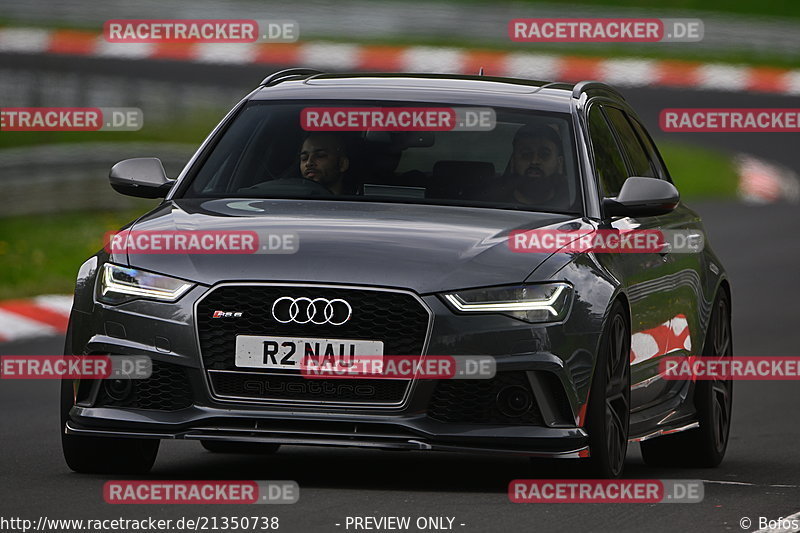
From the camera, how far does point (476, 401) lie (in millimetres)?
7676

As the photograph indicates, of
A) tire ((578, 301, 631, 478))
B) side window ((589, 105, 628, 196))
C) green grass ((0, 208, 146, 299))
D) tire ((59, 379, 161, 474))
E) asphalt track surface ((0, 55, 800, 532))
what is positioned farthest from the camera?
green grass ((0, 208, 146, 299))

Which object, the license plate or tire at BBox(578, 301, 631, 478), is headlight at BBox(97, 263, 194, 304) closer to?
the license plate

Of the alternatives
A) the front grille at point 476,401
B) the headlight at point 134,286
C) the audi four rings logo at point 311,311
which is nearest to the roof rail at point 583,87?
the front grille at point 476,401

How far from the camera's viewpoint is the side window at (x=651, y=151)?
412 inches

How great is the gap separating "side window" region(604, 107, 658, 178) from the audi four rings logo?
2682 millimetres

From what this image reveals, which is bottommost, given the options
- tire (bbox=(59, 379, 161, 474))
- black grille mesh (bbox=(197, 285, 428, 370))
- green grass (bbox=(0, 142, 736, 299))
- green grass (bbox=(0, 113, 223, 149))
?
green grass (bbox=(0, 113, 223, 149))

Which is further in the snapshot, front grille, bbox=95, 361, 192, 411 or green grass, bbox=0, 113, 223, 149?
green grass, bbox=0, 113, 223, 149

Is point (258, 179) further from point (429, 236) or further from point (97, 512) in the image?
point (97, 512)

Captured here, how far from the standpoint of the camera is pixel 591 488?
793 centimetres

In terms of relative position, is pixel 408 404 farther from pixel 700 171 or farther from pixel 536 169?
pixel 700 171

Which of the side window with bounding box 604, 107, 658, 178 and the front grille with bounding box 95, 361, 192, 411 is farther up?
the side window with bounding box 604, 107, 658, 178

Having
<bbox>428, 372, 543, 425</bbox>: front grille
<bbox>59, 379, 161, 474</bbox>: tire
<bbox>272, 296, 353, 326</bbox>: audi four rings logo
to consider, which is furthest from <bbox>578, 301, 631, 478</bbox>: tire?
<bbox>59, 379, 161, 474</bbox>: tire

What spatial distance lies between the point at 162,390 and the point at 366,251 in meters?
0.96

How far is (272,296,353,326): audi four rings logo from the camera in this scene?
754 cm
